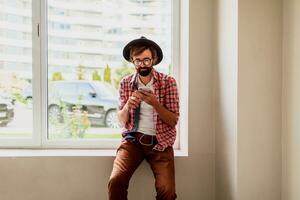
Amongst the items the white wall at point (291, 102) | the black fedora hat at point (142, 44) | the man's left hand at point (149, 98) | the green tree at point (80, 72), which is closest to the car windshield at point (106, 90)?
the green tree at point (80, 72)

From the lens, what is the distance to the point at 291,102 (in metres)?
1.75

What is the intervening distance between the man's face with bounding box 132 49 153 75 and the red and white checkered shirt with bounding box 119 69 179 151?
0.09 m

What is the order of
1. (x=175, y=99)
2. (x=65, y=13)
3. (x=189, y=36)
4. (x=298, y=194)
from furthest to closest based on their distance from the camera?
(x=65, y=13) < (x=189, y=36) < (x=175, y=99) < (x=298, y=194)

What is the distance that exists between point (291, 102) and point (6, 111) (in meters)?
1.81

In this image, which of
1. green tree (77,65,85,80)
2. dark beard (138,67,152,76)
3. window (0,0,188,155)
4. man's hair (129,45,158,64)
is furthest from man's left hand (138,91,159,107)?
green tree (77,65,85,80)

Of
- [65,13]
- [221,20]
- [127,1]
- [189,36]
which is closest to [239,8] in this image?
[221,20]

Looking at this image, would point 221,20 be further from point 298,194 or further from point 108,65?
point 298,194

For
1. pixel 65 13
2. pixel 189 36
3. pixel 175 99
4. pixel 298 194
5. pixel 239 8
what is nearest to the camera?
pixel 298 194

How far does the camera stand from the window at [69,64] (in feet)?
7.44

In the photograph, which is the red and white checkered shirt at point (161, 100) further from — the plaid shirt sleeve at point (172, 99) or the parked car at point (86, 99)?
the parked car at point (86, 99)

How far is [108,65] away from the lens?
7.59 ft

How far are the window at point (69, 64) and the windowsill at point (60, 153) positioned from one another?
0.16 ft

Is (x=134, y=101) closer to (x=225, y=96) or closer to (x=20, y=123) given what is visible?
(x=225, y=96)

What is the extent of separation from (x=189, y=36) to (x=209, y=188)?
0.99m
